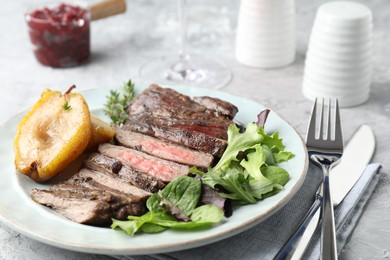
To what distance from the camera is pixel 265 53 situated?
4.41 meters

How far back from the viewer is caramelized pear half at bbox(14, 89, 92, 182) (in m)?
2.80

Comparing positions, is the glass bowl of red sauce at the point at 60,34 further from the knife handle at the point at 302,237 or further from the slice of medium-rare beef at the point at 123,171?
the knife handle at the point at 302,237

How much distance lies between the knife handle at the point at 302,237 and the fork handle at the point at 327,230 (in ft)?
0.18

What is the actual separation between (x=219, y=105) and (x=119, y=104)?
639 millimetres

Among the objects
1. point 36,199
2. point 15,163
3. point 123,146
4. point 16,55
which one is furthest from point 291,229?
point 16,55

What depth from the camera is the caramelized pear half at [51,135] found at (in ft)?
9.19

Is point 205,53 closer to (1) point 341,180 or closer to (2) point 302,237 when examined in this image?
(1) point 341,180

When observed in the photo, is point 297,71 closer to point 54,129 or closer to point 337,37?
point 337,37

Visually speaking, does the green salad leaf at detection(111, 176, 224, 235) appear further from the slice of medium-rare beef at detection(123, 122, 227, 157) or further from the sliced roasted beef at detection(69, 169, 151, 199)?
the slice of medium-rare beef at detection(123, 122, 227, 157)

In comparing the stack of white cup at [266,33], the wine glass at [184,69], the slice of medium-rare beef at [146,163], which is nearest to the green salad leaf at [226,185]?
the slice of medium-rare beef at [146,163]

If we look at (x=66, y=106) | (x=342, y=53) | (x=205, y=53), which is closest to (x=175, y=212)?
(x=66, y=106)

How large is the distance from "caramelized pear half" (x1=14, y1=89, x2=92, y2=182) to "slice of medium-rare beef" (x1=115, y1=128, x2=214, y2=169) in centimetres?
22

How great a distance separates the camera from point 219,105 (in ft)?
10.6

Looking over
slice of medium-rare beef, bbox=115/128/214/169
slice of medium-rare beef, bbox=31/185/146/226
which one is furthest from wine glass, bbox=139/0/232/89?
slice of medium-rare beef, bbox=31/185/146/226
